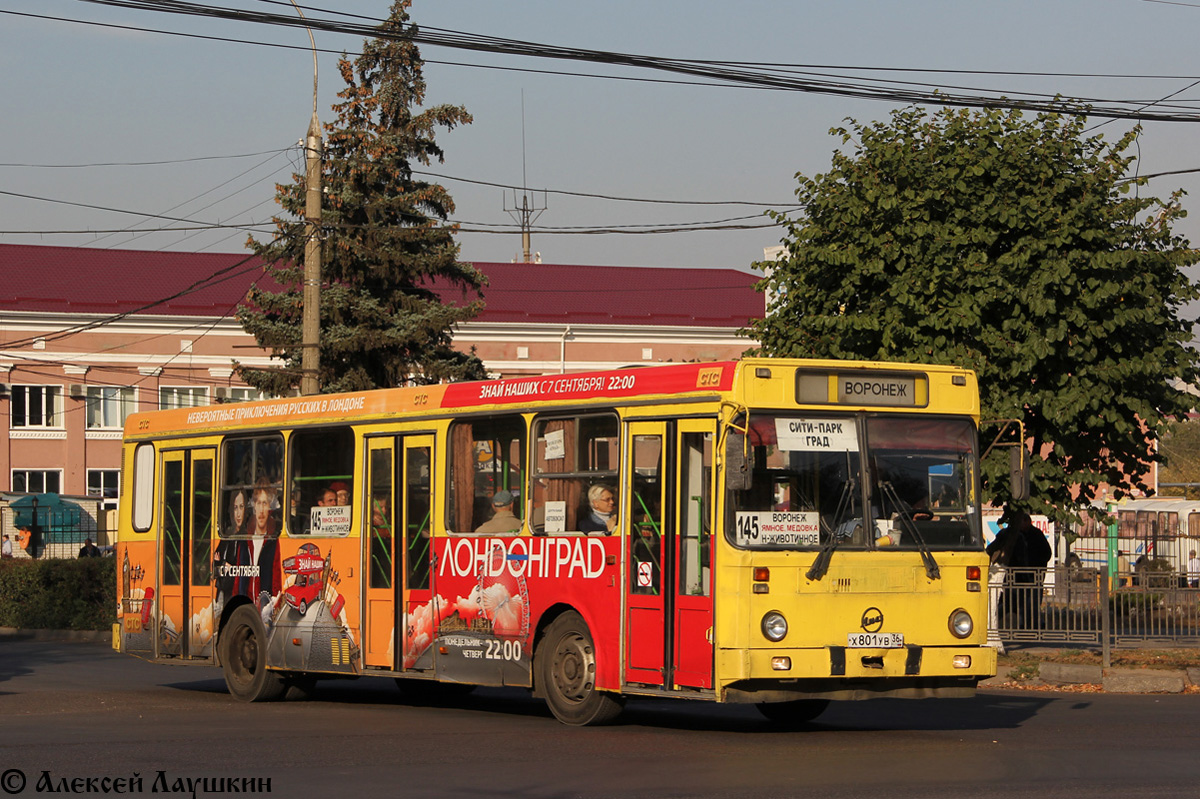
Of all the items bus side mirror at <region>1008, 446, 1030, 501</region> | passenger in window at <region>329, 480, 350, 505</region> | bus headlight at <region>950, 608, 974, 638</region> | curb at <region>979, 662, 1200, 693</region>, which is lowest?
curb at <region>979, 662, 1200, 693</region>

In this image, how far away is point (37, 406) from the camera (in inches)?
2467

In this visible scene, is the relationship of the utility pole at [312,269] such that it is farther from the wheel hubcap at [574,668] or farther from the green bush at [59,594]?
the wheel hubcap at [574,668]

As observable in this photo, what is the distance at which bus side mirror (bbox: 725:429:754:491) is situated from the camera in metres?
11.6

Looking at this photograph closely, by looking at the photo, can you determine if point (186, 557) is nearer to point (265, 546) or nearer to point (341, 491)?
point (265, 546)

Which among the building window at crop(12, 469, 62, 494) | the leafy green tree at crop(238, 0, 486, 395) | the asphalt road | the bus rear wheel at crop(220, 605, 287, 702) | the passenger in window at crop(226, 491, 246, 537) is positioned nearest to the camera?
the asphalt road

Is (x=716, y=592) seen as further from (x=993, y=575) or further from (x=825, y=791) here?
(x=993, y=575)

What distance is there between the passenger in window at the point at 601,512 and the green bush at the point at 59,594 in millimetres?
19481

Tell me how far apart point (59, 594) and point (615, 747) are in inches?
867

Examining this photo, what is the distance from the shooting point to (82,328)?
62.3m

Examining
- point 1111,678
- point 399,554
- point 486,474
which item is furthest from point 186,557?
point 1111,678

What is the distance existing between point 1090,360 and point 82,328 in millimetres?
49622

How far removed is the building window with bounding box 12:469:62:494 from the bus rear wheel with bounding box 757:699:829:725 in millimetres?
53286

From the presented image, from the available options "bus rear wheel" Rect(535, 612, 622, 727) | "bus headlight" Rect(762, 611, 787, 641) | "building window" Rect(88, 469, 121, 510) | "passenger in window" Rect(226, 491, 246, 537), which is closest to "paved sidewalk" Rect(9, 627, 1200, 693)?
"bus rear wheel" Rect(535, 612, 622, 727)

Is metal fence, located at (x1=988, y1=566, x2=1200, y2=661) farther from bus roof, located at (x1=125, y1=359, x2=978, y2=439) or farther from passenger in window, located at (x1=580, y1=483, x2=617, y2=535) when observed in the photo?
passenger in window, located at (x1=580, y1=483, x2=617, y2=535)
